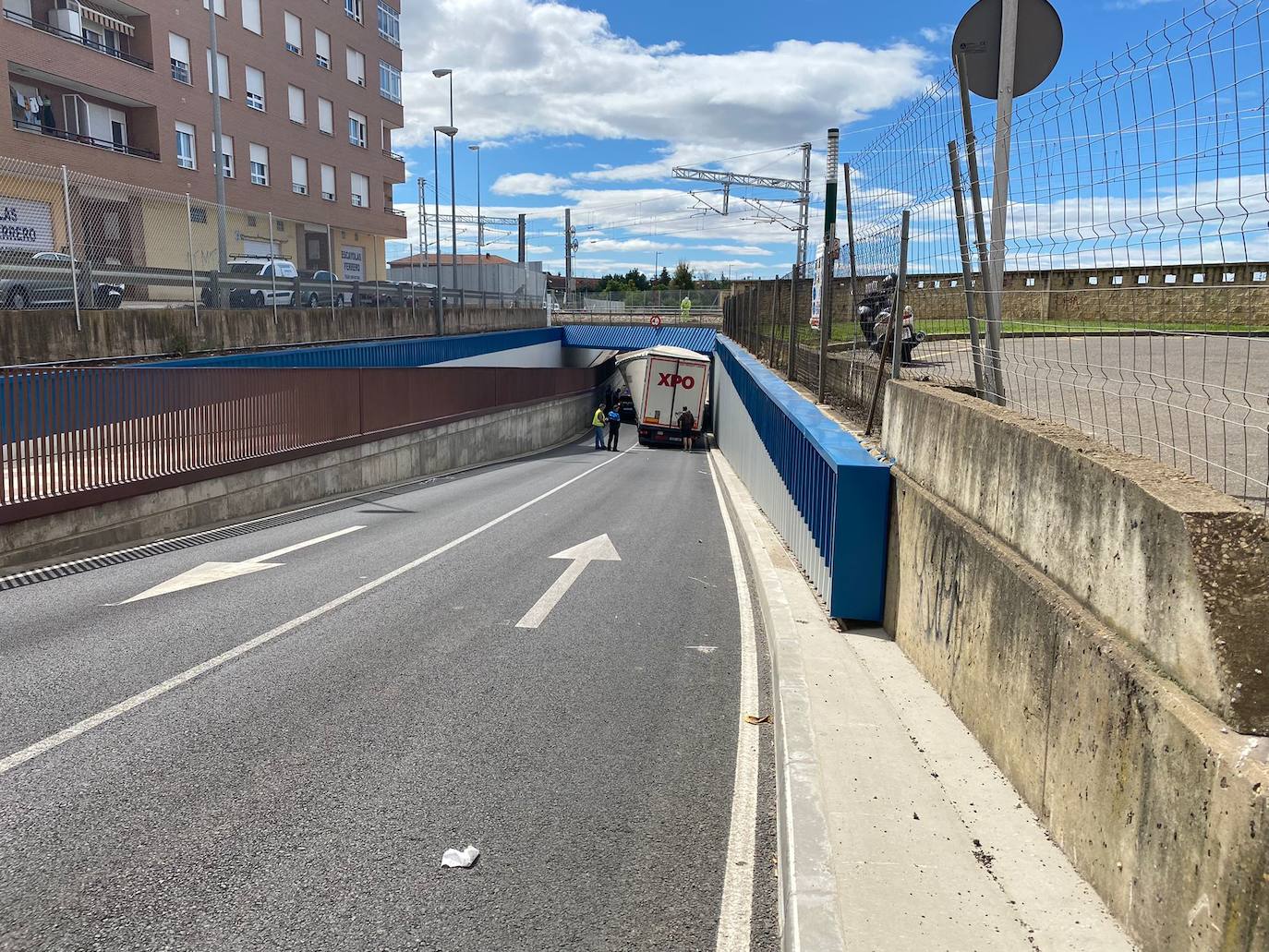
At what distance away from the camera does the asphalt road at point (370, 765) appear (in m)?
3.72

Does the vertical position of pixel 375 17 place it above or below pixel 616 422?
above

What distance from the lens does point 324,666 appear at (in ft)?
21.9

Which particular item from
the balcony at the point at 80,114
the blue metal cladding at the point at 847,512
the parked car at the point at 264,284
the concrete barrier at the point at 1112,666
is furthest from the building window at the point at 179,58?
the concrete barrier at the point at 1112,666

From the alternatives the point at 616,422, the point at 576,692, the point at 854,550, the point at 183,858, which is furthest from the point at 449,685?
the point at 616,422

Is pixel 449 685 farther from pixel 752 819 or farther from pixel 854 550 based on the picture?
pixel 854 550

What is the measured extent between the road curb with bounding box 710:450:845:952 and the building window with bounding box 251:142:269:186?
38.4 meters

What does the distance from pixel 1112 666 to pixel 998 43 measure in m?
4.83

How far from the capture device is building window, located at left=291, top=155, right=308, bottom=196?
142 feet

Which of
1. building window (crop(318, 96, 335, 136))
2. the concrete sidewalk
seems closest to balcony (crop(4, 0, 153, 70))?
building window (crop(318, 96, 335, 136))

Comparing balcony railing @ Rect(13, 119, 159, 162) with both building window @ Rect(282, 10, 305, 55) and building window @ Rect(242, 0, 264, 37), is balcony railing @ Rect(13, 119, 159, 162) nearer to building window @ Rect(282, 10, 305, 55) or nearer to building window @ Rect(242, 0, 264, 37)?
building window @ Rect(242, 0, 264, 37)

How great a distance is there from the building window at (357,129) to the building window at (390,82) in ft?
8.69

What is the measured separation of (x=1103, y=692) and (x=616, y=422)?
32.9 metres

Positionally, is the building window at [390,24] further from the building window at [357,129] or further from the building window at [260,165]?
the building window at [260,165]

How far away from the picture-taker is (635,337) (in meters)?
52.3
